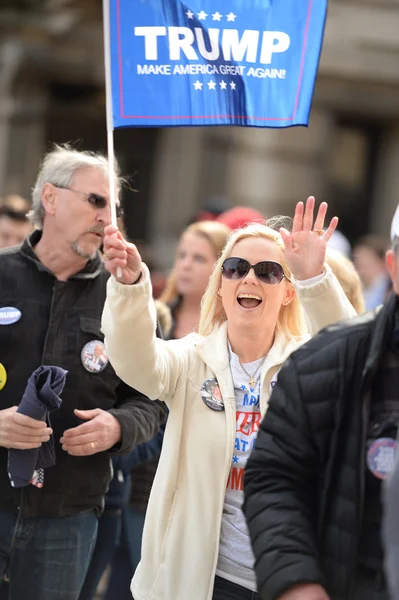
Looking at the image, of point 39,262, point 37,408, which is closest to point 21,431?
point 37,408

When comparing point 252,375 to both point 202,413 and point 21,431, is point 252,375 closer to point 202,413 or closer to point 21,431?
point 202,413

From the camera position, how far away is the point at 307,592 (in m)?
2.84

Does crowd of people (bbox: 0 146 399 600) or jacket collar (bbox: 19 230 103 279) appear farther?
jacket collar (bbox: 19 230 103 279)

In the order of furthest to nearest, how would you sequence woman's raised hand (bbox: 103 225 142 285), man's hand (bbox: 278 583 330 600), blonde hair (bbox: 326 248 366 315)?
1. blonde hair (bbox: 326 248 366 315)
2. woman's raised hand (bbox: 103 225 142 285)
3. man's hand (bbox: 278 583 330 600)

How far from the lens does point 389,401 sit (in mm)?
2889

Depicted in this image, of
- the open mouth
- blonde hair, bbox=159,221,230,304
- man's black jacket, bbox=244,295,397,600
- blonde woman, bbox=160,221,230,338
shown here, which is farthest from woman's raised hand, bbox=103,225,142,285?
blonde hair, bbox=159,221,230,304

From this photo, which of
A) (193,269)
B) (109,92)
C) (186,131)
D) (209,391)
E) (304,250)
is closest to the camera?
(304,250)

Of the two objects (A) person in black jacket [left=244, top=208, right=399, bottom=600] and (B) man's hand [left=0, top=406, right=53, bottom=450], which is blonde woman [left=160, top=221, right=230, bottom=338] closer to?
(B) man's hand [left=0, top=406, right=53, bottom=450]

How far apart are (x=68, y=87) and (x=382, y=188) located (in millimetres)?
5197

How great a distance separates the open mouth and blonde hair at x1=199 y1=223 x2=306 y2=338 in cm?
17

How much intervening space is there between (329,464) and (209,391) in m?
0.94

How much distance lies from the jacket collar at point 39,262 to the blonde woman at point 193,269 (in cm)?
169

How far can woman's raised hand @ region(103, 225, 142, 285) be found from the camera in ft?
11.7

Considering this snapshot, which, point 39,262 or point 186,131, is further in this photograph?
point 186,131
